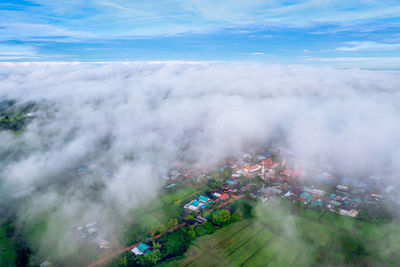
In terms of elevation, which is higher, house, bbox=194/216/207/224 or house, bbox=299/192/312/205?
house, bbox=299/192/312/205

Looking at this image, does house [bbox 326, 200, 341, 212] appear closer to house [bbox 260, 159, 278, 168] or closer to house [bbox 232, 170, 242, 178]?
house [bbox 260, 159, 278, 168]

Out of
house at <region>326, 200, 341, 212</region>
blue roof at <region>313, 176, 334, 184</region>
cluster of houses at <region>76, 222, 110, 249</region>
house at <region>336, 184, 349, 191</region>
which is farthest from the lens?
blue roof at <region>313, 176, 334, 184</region>

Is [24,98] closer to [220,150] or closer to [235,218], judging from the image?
[220,150]

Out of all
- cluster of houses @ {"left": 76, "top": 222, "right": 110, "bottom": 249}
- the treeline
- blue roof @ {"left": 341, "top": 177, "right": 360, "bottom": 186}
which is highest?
blue roof @ {"left": 341, "top": 177, "right": 360, "bottom": 186}

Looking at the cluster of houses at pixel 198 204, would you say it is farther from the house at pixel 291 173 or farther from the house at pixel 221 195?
the house at pixel 291 173

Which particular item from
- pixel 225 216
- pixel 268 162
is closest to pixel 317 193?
pixel 268 162

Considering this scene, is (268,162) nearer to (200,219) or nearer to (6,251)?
(200,219)

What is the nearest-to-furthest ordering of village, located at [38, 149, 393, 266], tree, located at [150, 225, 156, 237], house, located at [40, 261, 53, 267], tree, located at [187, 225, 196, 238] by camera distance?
house, located at [40, 261, 53, 267]
tree, located at [187, 225, 196, 238]
tree, located at [150, 225, 156, 237]
village, located at [38, 149, 393, 266]

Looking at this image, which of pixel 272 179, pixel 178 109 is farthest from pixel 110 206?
pixel 178 109

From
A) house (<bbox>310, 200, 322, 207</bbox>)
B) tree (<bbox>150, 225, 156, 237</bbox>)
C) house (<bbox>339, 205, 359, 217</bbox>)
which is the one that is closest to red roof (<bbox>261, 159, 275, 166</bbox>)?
house (<bbox>310, 200, 322, 207</bbox>)
